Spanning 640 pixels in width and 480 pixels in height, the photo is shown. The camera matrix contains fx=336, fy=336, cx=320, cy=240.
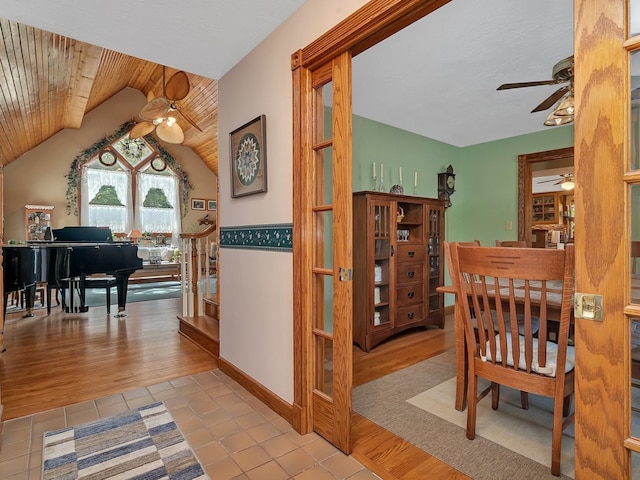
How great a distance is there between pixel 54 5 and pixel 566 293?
10.1 ft

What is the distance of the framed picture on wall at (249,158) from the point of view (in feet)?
7.22

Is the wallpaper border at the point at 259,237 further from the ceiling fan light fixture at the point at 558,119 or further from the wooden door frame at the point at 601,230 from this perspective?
the ceiling fan light fixture at the point at 558,119

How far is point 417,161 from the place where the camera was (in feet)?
15.3

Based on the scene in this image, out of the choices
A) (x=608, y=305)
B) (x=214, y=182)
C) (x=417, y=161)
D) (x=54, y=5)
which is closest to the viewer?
(x=608, y=305)

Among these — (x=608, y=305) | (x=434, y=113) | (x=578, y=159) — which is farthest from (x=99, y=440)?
(x=434, y=113)

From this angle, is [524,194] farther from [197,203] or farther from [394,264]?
[197,203]

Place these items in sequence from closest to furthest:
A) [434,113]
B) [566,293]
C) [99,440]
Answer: [566,293], [99,440], [434,113]

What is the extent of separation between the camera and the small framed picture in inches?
392

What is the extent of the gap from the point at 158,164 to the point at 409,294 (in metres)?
8.36

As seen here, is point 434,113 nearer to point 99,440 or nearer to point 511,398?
point 511,398

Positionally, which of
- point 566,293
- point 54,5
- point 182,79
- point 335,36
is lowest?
point 566,293

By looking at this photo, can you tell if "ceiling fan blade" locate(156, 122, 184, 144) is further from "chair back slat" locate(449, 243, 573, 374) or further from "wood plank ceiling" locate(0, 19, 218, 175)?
"chair back slat" locate(449, 243, 573, 374)

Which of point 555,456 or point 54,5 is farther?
point 54,5

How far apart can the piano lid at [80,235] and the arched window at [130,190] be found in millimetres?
2698
